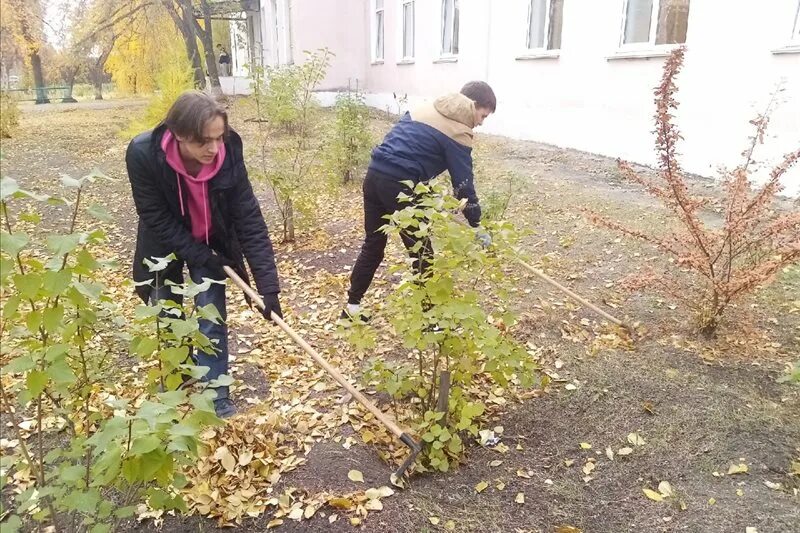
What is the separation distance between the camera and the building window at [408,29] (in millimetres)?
14548

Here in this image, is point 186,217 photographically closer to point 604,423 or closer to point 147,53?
point 604,423

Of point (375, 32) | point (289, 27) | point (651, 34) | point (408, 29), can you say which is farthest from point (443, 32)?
point (289, 27)

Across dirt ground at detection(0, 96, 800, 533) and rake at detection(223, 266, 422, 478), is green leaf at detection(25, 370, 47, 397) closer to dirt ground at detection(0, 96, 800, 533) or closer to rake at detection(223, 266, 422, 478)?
dirt ground at detection(0, 96, 800, 533)

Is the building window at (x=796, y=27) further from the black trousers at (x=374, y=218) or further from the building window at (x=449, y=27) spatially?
the building window at (x=449, y=27)

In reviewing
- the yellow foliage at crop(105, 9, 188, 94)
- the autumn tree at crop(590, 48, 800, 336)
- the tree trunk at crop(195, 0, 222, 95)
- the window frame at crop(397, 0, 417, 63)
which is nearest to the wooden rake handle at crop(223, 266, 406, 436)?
the autumn tree at crop(590, 48, 800, 336)

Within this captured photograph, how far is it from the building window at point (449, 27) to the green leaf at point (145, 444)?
12147mm

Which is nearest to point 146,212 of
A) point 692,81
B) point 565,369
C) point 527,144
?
point 565,369

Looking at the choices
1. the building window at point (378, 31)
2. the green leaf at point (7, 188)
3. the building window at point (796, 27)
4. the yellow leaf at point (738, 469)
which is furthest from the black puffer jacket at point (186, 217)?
the building window at point (378, 31)

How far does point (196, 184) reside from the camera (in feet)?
8.57

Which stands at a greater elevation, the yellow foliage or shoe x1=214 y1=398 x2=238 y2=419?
the yellow foliage

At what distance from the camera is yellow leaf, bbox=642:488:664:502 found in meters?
2.35

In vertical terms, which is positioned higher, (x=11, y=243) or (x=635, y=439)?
(x=11, y=243)

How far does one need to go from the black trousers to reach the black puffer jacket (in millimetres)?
770

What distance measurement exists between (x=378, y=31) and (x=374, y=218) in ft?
48.8
